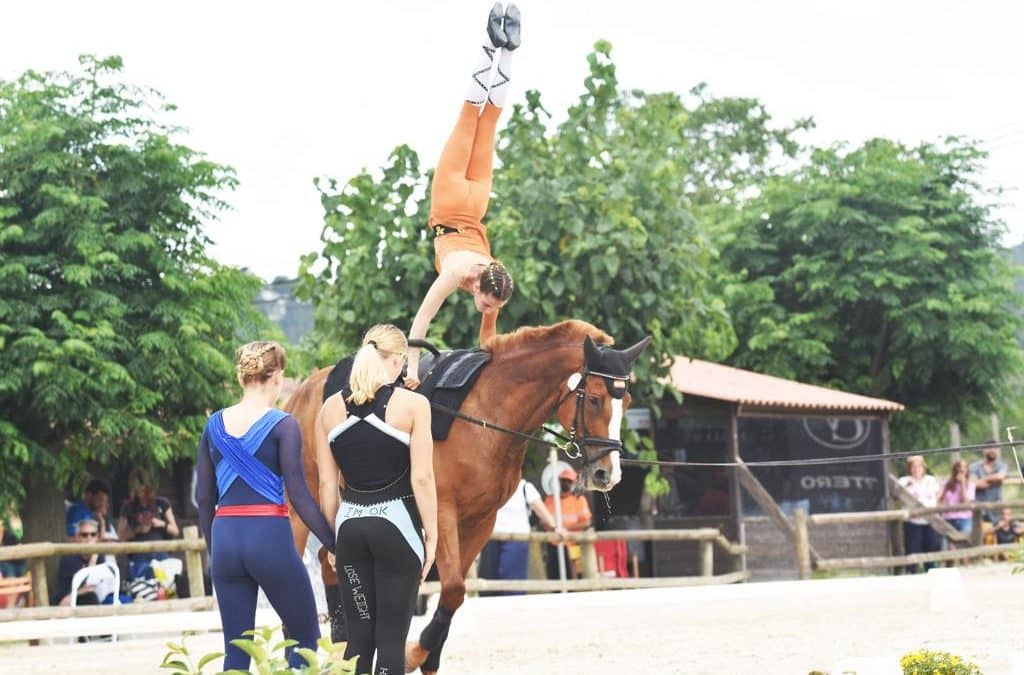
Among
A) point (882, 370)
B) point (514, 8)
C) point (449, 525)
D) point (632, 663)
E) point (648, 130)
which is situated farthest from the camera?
point (882, 370)

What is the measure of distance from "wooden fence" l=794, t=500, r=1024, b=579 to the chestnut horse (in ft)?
34.5

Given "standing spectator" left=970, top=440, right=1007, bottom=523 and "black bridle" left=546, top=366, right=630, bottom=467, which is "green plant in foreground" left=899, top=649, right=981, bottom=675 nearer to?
"black bridle" left=546, top=366, right=630, bottom=467

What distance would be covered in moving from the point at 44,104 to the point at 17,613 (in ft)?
17.0

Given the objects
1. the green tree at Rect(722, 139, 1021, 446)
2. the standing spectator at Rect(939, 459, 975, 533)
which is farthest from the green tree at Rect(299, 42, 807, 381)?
the green tree at Rect(722, 139, 1021, 446)

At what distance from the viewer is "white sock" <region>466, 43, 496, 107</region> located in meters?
8.16

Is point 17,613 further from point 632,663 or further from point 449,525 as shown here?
point 449,525

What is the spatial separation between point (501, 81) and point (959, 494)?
46.5 ft

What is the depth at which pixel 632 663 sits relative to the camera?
32.3 feet

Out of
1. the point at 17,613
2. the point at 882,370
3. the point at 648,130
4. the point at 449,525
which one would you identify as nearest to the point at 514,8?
the point at 449,525

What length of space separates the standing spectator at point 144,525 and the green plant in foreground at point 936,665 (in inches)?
368

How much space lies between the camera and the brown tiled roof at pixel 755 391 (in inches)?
757

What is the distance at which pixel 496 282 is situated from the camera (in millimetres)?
7777

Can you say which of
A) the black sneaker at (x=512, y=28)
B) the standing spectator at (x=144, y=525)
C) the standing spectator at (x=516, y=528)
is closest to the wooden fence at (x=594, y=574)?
the standing spectator at (x=516, y=528)

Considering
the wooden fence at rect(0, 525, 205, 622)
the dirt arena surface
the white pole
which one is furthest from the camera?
the white pole
